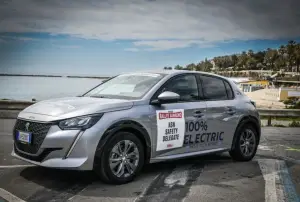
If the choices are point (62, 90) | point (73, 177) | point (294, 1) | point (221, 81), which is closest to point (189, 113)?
point (221, 81)

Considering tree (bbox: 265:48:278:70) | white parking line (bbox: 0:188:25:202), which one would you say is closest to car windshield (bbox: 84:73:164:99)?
white parking line (bbox: 0:188:25:202)

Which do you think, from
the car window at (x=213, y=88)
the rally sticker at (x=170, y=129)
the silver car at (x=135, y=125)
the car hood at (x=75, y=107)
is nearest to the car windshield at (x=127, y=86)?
the silver car at (x=135, y=125)

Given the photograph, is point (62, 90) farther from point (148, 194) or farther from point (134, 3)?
point (134, 3)

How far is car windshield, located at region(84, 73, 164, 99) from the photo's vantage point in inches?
236

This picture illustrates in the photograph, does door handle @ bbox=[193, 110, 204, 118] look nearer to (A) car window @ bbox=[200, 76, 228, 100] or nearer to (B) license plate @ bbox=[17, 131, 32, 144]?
(A) car window @ bbox=[200, 76, 228, 100]

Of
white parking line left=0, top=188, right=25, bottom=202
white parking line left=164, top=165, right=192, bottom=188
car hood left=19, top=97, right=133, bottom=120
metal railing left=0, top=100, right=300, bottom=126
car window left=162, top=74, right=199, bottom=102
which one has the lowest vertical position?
white parking line left=164, top=165, right=192, bottom=188

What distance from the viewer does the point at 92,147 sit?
16.5 feet

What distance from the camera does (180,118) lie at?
6.09 metres

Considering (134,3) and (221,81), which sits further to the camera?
(134,3)

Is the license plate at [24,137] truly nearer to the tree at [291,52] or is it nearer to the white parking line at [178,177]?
the white parking line at [178,177]

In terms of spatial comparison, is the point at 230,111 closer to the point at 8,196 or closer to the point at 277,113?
the point at 8,196

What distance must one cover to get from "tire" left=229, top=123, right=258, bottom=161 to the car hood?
2497 mm

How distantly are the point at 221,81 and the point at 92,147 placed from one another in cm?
317

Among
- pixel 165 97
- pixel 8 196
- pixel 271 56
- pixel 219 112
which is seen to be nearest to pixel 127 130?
pixel 165 97
